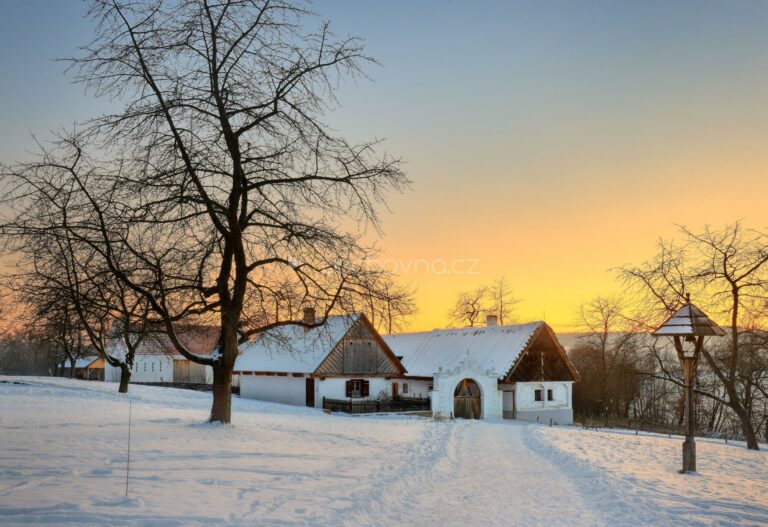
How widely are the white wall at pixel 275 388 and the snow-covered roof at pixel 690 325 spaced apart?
2633 cm

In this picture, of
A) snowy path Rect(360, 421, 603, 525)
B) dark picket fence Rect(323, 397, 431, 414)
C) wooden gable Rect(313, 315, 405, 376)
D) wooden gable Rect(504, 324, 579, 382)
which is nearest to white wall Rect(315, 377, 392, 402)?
dark picket fence Rect(323, 397, 431, 414)

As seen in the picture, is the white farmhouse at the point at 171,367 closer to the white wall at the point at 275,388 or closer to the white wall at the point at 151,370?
the white wall at the point at 151,370

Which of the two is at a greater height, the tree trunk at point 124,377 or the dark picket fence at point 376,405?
the tree trunk at point 124,377

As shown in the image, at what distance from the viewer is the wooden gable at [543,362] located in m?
40.7

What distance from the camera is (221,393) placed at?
1780 centimetres

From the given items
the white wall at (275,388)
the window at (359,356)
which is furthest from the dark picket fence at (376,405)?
the white wall at (275,388)

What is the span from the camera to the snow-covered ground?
884 centimetres

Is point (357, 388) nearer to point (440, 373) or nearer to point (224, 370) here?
point (440, 373)

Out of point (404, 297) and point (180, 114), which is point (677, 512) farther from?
point (180, 114)

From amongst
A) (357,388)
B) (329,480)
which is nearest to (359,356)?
(357,388)

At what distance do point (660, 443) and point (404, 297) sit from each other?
43.1 ft

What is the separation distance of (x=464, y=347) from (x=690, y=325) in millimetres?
29580

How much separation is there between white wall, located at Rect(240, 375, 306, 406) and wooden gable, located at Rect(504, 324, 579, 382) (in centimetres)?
1386

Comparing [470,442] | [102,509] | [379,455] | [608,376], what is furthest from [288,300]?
[608,376]
